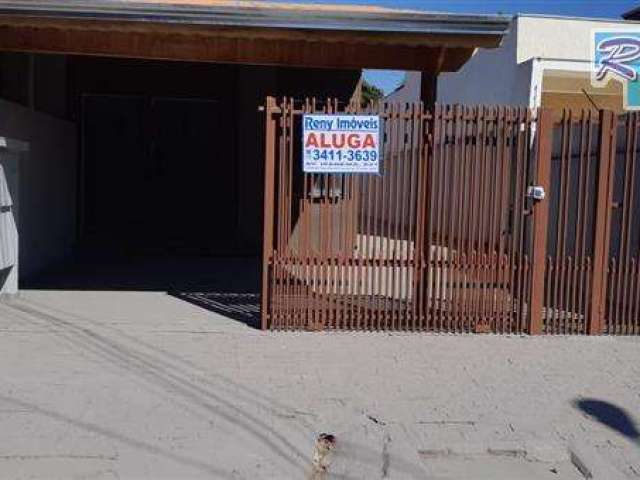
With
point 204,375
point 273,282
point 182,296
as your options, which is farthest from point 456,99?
point 204,375

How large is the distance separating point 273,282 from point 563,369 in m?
2.95

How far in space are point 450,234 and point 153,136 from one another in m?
8.62

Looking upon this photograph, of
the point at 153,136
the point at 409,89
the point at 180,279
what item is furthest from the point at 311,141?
the point at 409,89

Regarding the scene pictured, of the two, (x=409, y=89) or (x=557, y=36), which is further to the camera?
(x=409, y=89)

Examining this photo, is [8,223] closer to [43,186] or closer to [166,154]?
[43,186]

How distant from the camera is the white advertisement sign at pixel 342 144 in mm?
8469

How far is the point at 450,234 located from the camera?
8734 mm

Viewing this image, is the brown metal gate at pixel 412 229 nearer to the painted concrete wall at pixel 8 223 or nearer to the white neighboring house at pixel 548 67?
the painted concrete wall at pixel 8 223

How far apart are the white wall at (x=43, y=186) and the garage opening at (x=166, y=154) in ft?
0.34

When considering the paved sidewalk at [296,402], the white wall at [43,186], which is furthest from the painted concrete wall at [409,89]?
the paved sidewalk at [296,402]

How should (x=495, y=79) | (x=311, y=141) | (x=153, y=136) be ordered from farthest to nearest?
1. (x=495, y=79)
2. (x=153, y=136)
3. (x=311, y=141)

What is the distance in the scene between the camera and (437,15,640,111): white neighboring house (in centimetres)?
1554

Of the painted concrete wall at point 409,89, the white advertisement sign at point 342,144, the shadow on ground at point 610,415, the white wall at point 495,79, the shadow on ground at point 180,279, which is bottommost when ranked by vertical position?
the shadow on ground at point 610,415

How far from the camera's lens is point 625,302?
350 inches
